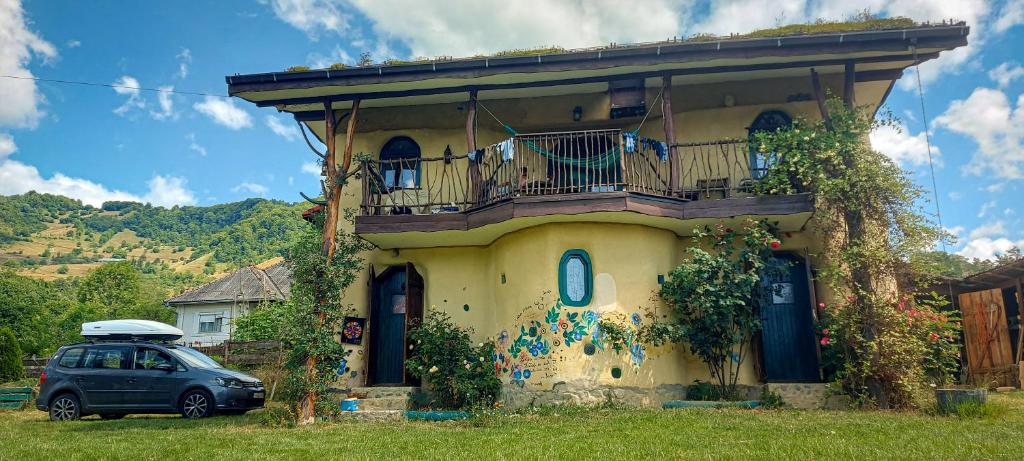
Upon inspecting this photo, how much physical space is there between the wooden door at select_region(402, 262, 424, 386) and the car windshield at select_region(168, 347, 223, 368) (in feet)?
11.7

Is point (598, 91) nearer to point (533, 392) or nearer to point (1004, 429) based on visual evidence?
point (533, 392)

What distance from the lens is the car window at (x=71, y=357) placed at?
1167 centimetres

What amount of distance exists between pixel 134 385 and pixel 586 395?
25.7ft

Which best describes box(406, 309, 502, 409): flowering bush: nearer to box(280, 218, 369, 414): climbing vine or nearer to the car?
box(280, 218, 369, 414): climbing vine

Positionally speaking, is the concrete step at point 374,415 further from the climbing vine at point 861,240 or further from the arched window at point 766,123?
the arched window at point 766,123

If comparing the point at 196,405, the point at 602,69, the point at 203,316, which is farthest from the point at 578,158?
the point at 203,316

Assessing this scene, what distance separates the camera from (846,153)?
10.6 metres

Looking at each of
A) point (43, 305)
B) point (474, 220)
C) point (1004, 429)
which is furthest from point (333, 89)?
point (43, 305)

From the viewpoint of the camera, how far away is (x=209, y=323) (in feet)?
128

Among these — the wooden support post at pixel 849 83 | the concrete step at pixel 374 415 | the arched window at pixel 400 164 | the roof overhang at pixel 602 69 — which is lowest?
the concrete step at pixel 374 415

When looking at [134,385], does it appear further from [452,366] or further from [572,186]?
[572,186]

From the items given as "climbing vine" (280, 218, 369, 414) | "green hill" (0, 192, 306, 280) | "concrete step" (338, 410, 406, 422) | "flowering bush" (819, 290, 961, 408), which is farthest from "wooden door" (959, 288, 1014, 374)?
"green hill" (0, 192, 306, 280)

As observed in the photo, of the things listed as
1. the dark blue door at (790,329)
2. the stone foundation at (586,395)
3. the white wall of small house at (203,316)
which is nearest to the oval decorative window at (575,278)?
the stone foundation at (586,395)

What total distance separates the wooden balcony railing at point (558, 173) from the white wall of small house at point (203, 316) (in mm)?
28995
